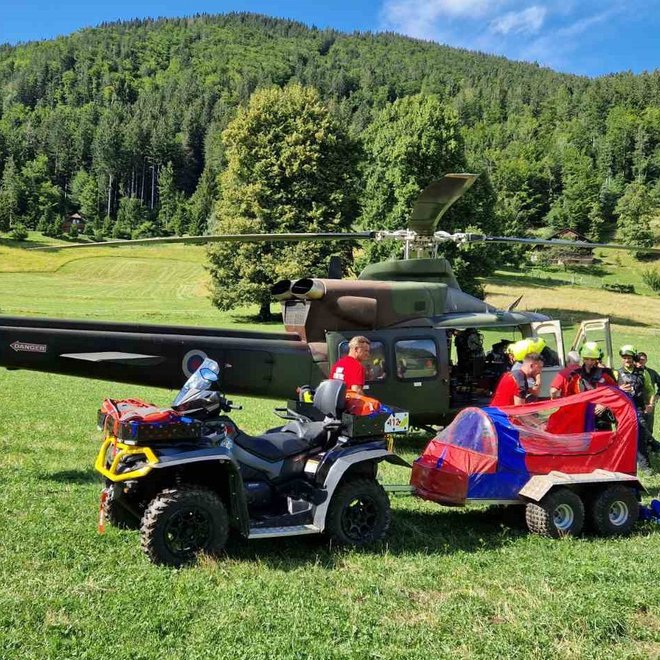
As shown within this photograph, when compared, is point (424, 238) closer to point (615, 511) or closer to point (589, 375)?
point (589, 375)

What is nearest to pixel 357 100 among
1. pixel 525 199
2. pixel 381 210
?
pixel 525 199

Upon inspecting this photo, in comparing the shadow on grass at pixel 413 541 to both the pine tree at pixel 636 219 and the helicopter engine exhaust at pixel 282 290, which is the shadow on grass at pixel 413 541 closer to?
the helicopter engine exhaust at pixel 282 290

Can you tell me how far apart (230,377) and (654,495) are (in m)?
5.88

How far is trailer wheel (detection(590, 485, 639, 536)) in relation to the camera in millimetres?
6535

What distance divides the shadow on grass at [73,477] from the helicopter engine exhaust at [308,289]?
375 centimetres

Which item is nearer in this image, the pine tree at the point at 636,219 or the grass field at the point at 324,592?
the grass field at the point at 324,592

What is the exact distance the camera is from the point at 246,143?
1592 inches

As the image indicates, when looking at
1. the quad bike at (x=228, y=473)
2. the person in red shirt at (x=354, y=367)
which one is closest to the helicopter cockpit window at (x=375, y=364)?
the person in red shirt at (x=354, y=367)

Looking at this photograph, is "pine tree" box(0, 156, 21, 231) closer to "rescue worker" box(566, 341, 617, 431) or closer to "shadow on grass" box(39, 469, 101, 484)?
"shadow on grass" box(39, 469, 101, 484)

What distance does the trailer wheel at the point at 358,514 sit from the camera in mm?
5750

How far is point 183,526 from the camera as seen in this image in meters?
5.16

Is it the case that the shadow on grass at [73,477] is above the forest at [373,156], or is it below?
below

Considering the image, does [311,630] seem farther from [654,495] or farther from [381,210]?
[381,210]

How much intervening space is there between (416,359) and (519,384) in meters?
2.54
